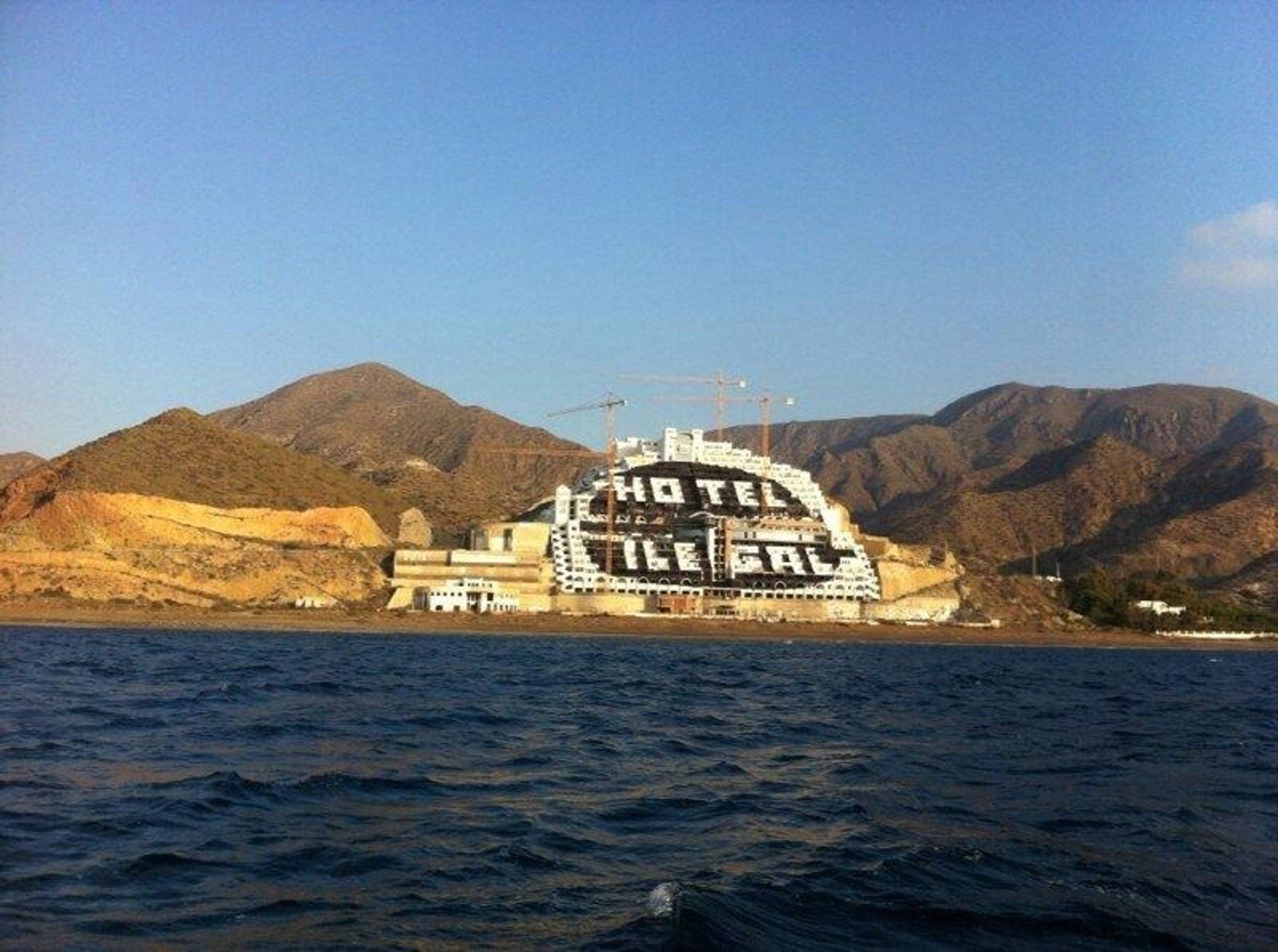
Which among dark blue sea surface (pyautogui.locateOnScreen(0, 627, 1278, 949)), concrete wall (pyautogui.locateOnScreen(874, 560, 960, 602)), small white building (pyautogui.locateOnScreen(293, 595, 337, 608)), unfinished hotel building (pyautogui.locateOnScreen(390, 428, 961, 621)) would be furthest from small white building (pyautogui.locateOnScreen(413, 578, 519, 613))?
dark blue sea surface (pyautogui.locateOnScreen(0, 627, 1278, 949))

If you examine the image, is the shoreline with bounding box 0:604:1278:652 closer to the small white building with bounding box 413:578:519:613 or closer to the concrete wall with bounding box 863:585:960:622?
the small white building with bounding box 413:578:519:613

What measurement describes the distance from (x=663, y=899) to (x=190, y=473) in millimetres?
138812

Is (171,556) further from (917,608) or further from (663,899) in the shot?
(663,899)

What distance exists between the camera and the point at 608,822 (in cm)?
1909

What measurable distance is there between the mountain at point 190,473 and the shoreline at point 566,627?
2450 centimetres

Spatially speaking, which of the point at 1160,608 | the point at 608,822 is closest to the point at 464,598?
the point at 1160,608

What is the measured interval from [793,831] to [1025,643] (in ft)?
412

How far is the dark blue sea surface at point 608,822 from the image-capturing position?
13.7 m

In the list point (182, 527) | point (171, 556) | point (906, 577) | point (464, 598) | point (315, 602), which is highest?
point (182, 527)

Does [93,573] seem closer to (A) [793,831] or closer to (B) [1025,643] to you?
(B) [1025,643]

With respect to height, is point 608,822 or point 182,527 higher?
point 182,527

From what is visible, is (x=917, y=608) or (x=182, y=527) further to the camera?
(x=917, y=608)

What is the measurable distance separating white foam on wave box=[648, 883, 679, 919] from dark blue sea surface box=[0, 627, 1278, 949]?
63mm

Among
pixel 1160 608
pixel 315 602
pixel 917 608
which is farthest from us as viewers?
pixel 1160 608
